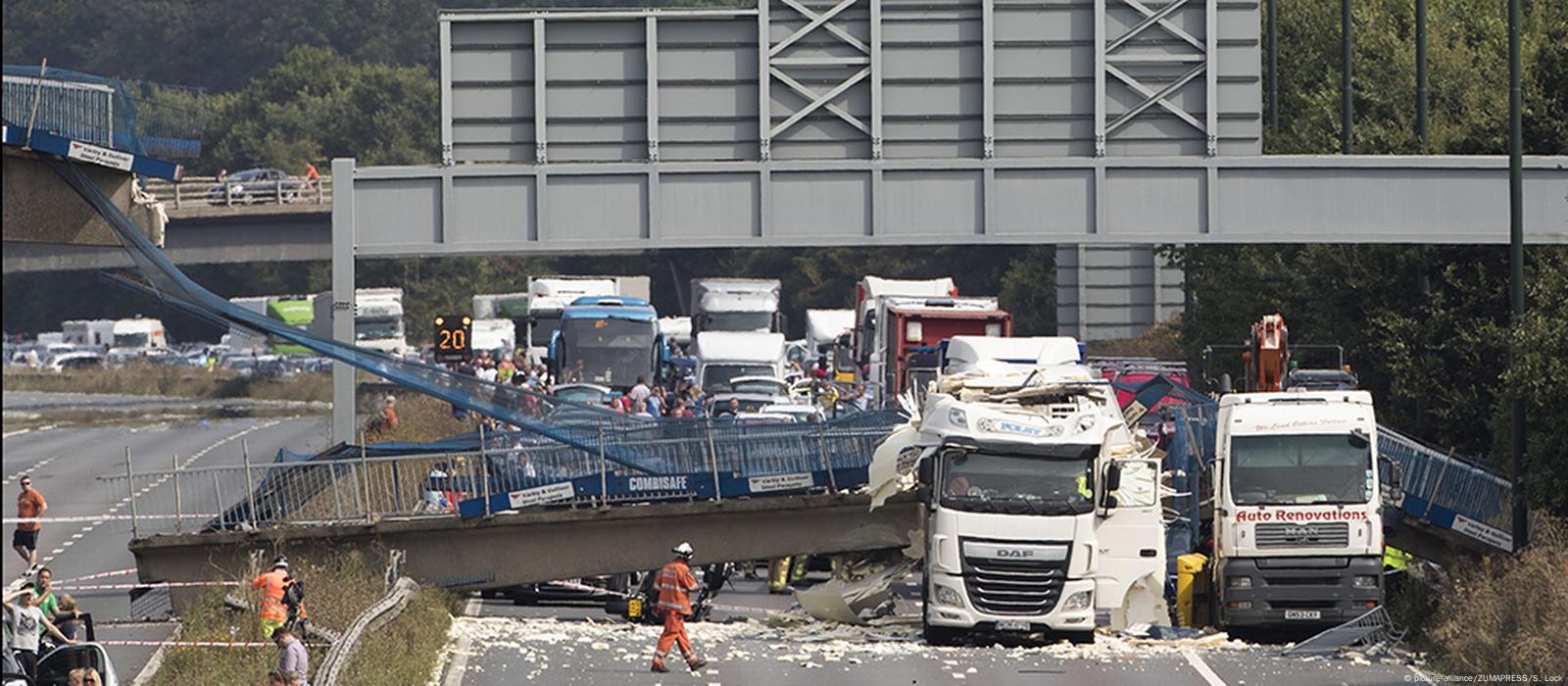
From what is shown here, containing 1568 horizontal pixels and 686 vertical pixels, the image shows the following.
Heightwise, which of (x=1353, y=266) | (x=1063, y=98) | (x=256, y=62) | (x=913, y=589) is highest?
(x=256, y=62)

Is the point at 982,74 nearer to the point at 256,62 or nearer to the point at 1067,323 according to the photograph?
the point at 1067,323

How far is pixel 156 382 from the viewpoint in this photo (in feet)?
346

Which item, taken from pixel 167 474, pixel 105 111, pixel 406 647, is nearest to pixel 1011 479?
→ pixel 406 647

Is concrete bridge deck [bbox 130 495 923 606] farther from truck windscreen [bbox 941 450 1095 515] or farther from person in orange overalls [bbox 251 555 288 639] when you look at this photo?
person in orange overalls [bbox 251 555 288 639]

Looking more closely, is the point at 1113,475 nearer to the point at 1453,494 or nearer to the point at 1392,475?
the point at 1392,475

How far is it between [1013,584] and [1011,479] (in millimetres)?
1126

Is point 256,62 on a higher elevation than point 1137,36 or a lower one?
higher

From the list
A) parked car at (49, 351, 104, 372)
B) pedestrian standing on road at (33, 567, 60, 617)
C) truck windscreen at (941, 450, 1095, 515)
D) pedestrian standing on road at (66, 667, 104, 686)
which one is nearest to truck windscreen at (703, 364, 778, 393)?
truck windscreen at (941, 450, 1095, 515)

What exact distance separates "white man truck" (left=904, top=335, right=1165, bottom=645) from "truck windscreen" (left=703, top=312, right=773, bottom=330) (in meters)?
38.7

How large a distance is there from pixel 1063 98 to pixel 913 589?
27.8 feet

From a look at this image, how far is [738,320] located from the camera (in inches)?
2500

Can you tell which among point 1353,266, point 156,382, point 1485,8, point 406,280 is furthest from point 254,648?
point 406,280

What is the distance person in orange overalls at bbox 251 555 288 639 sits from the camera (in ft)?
73.5

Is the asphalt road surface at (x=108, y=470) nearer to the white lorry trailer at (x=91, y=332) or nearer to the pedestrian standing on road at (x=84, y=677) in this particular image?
the pedestrian standing on road at (x=84, y=677)
